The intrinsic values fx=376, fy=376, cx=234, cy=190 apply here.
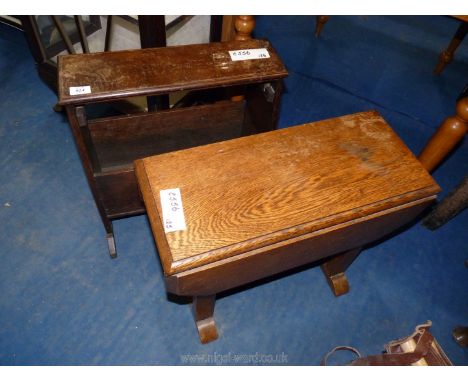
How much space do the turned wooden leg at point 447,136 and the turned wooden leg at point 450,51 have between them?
1239 mm

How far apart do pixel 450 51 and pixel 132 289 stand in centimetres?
273

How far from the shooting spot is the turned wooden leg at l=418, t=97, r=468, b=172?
5.41 feet

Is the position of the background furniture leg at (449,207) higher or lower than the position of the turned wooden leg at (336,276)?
higher

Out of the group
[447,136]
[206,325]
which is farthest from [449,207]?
[206,325]

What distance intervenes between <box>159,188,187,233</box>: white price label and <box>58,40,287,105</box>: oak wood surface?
395 mm

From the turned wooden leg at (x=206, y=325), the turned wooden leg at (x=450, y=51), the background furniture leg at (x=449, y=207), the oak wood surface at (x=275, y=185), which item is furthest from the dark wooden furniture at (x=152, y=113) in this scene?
the turned wooden leg at (x=450, y=51)

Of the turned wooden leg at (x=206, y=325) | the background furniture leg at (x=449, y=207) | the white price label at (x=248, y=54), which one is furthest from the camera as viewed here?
the background furniture leg at (x=449, y=207)

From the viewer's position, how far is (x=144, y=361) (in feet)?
5.05

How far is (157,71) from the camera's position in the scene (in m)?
1.34

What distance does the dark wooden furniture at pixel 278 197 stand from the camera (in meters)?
1.05

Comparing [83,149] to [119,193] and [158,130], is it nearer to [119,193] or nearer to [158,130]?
[119,193]

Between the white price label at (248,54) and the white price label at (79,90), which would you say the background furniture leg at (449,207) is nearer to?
the white price label at (248,54)

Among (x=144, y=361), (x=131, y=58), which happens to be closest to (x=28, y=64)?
(x=131, y=58)
